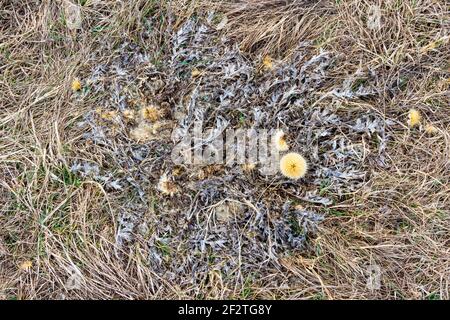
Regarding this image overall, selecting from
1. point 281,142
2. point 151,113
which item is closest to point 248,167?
point 281,142

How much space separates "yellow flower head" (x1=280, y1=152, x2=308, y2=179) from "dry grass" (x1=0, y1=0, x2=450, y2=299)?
32 cm

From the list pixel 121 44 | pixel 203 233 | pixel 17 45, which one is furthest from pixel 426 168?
pixel 17 45

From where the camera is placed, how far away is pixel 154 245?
270 centimetres

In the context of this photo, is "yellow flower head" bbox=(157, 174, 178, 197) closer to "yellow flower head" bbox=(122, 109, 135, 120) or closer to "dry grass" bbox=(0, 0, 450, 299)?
"dry grass" bbox=(0, 0, 450, 299)

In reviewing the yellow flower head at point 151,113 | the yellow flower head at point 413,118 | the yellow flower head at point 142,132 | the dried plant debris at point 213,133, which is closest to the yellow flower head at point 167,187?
the dried plant debris at point 213,133

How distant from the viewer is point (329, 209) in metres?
2.71

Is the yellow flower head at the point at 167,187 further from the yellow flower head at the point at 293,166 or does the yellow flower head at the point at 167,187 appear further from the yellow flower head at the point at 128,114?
the yellow flower head at the point at 293,166

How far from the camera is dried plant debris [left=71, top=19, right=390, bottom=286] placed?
2672 millimetres

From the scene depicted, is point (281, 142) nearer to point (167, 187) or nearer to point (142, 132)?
point (167, 187)

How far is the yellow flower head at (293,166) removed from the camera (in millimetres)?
2646

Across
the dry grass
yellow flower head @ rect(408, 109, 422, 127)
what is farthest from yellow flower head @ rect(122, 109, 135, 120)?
yellow flower head @ rect(408, 109, 422, 127)

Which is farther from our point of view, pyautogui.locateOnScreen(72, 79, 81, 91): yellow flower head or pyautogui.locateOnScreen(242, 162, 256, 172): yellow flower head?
pyautogui.locateOnScreen(72, 79, 81, 91): yellow flower head

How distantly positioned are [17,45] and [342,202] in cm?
269

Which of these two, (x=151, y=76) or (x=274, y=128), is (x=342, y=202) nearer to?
(x=274, y=128)
